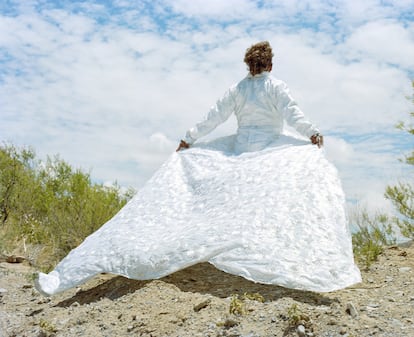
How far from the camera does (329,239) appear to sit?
494 centimetres

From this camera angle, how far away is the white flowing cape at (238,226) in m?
4.74

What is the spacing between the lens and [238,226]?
199 inches

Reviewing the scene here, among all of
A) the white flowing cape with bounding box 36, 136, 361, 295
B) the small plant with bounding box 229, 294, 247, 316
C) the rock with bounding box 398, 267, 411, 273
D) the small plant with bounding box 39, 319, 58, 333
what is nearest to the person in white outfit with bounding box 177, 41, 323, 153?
the white flowing cape with bounding box 36, 136, 361, 295

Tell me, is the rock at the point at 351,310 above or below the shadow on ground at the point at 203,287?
below

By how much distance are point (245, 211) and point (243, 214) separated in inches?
1.8

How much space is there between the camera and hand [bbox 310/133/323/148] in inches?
236

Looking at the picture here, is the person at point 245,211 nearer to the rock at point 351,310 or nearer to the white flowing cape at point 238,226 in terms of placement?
the white flowing cape at point 238,226

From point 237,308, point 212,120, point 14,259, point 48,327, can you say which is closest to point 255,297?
point 237,308

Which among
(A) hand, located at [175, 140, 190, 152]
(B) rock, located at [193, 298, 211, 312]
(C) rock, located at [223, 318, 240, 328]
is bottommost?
(C) rock, located at [223, 318, 240, 328]

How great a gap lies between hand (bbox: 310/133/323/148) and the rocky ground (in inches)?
62.4

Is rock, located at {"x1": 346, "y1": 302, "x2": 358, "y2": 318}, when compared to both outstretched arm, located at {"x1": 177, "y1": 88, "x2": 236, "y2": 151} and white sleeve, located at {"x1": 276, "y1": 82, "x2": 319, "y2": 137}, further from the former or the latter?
outstretched arm, located at {"x1": 177, "y1": 88, "x2": 236, "y2": 151}

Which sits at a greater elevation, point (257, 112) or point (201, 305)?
point (257, 112)

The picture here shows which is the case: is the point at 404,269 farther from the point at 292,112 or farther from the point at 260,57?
the point at 260,57

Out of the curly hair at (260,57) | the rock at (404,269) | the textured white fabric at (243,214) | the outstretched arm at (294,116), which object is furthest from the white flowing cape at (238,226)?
the rock at (404,269)
